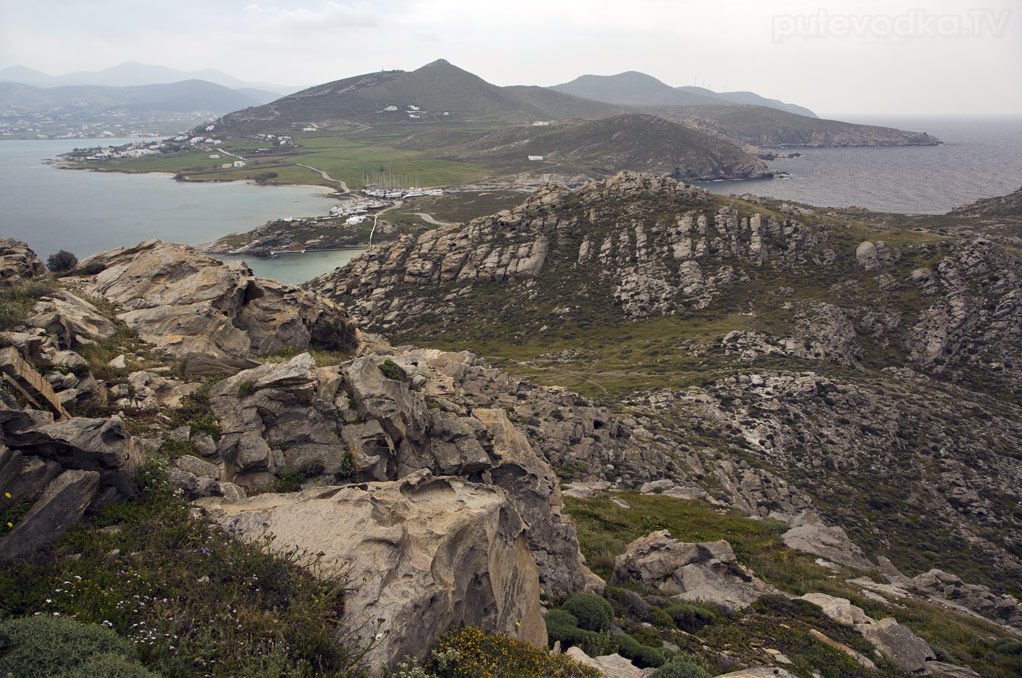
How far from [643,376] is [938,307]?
37.0m

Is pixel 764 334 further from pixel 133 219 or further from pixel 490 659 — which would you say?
pixel 133 219

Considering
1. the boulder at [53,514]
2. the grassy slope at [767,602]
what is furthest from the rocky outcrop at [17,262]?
A: the grassy slope at [767,602]

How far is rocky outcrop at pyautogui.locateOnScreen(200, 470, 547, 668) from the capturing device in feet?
32.6

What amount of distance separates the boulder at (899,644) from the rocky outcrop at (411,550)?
12.2 m

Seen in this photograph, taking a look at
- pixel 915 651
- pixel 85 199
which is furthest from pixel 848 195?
pixel 85 199

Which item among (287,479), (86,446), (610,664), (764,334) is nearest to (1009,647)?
(610,664)

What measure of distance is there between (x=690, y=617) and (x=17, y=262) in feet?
104

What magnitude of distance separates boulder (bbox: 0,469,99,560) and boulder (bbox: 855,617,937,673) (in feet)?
77.0

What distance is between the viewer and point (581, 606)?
16.2 metres

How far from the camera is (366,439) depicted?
1719 cm

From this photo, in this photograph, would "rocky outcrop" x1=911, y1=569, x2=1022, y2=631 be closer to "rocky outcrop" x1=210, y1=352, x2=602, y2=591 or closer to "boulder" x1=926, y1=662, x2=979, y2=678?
"boulder" x1=926, y1=662, x2=979, y2=678

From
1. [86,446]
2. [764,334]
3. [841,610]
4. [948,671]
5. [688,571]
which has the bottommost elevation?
[688,571]

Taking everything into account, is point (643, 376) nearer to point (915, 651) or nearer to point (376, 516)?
point (915, 651)

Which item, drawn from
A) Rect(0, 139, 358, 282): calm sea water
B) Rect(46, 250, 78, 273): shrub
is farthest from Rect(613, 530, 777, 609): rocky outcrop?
Rect(0, 139, 358, 282): calm sea water
